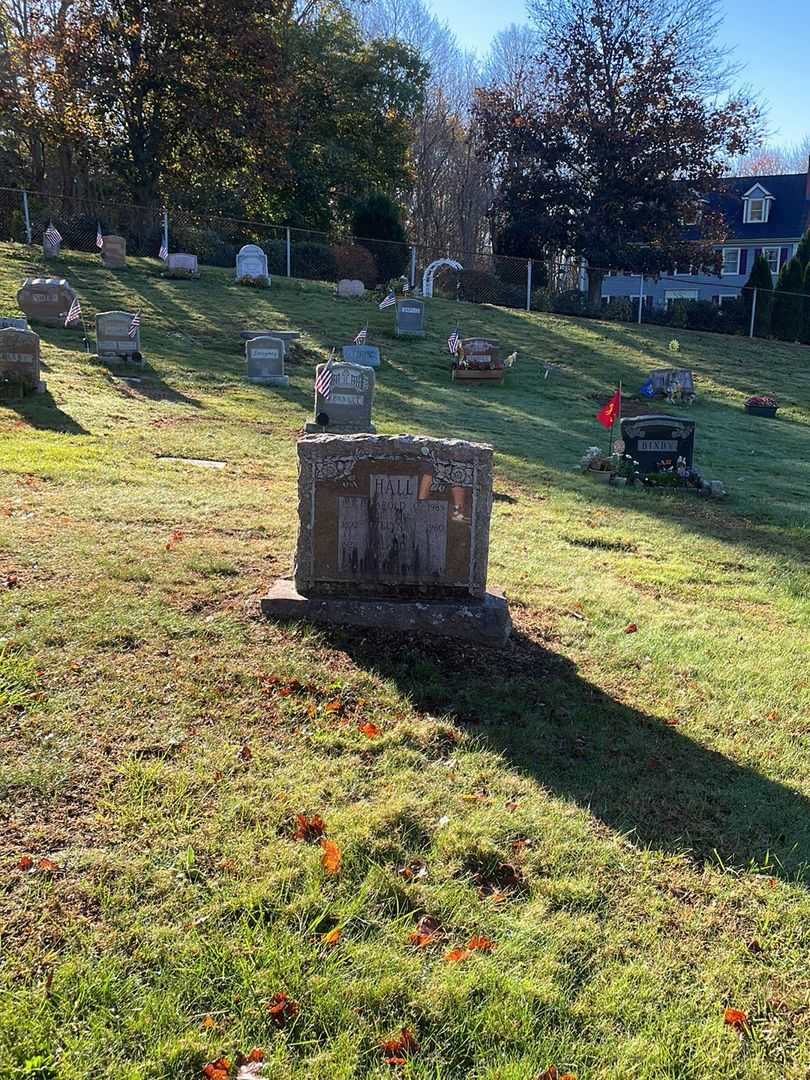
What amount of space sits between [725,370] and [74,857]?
25840 mm

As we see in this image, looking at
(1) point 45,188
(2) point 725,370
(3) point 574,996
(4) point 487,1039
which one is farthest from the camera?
(1) point 45,188

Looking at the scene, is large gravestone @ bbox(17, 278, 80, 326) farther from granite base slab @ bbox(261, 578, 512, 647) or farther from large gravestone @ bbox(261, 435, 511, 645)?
granite base slab @ bbox(261, 578, 512, 647)

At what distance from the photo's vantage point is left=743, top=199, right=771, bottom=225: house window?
4525 cm

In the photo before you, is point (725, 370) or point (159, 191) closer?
point (725, 370)

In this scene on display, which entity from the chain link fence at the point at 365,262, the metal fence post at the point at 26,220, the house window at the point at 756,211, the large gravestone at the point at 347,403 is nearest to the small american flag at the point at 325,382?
the large gravestone at the point at 347,403

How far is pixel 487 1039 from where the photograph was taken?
2.47 m

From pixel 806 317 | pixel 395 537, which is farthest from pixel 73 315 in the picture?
pixel 806 317

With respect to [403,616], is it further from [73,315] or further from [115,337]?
[73,315]

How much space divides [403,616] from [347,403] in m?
8.26

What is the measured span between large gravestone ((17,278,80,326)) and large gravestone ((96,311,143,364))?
10.4 ft

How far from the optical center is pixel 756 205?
149 ft

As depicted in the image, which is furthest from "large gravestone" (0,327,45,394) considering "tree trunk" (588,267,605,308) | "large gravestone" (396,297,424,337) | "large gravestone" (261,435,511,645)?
"tree trunk" (588,267,605,308)

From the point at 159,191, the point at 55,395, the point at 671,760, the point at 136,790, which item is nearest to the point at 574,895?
the point at 671,760

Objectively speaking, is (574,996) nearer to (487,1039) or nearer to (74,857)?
(487,1039)
